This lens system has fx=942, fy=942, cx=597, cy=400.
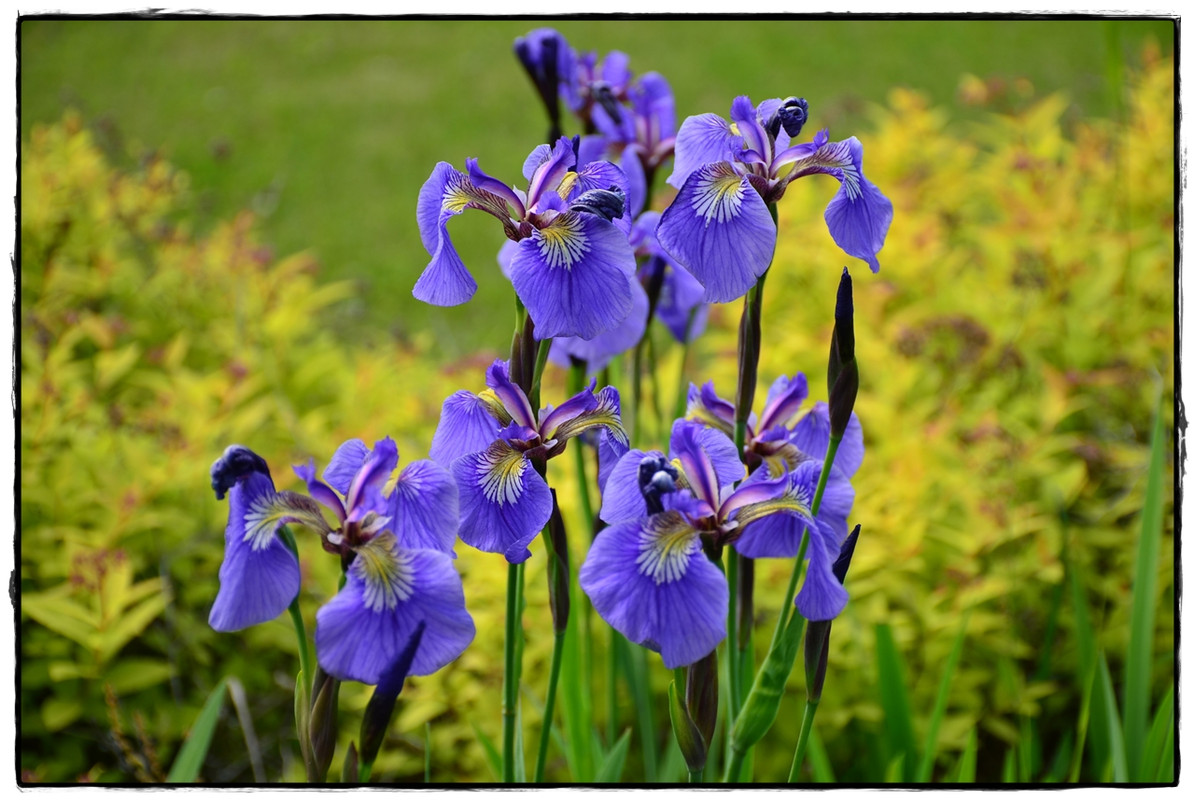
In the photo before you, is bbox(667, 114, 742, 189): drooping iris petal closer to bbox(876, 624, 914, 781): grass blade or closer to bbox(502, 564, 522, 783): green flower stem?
bbox(502, 564, 522, 783): green flower stem

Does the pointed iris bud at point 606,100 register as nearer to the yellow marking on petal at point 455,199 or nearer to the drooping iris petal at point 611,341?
the drooping iris petal at point 611,341

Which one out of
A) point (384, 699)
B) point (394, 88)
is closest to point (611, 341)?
point (384, 699)

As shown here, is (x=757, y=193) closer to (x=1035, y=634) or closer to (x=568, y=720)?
(x=568, y=720)

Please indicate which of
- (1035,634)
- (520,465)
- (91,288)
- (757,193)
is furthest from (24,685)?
(1035,634)

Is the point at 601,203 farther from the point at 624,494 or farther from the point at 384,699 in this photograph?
the point at 384,699

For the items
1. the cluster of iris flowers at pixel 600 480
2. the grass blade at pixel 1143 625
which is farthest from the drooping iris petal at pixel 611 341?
→ the grass blade at pixel 1143 625
